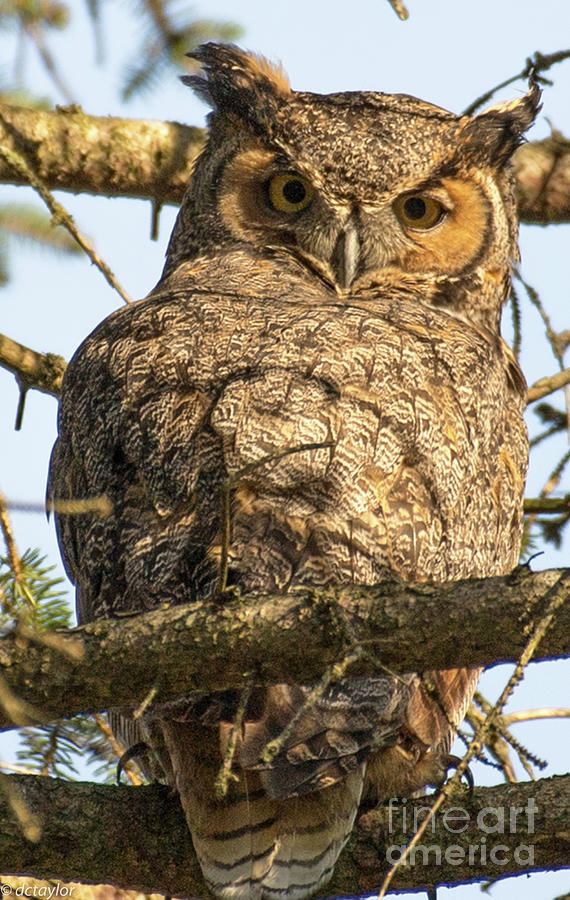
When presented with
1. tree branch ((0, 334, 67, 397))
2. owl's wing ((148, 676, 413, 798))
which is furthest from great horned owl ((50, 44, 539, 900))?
tree branch ((0, 334, 67, 397))

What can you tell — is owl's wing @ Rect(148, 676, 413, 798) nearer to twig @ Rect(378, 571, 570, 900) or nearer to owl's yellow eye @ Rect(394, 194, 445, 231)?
twig @ Rect(378, 571, 570, 900)

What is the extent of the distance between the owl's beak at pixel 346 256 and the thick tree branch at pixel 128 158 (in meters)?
0.64

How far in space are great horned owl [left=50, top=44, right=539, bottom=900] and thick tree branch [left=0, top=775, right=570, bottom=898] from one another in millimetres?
148

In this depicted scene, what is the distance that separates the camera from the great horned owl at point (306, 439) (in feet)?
8.12

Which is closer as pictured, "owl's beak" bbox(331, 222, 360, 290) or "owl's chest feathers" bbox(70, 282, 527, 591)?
"owl's chest feathers" bbox(70, 282, 527, 591)

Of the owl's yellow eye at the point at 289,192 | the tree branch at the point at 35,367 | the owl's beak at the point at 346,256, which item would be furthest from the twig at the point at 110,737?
the owl's yellow eye at the point at 289,192

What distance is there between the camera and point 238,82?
167 inches

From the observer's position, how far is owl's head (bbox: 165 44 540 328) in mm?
3885

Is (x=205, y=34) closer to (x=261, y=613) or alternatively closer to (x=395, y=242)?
(x=395, y=242)

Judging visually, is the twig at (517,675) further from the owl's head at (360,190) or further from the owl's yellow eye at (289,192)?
the owl's yellow eye at (289,192)

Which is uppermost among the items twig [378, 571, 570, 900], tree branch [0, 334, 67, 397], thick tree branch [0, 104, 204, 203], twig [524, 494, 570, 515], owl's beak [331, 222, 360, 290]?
thick tree branch [0, 104, 204, 203]

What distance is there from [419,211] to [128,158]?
97 cm

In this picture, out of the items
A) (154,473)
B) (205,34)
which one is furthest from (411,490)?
(205,34)

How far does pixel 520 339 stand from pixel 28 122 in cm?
174
